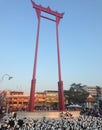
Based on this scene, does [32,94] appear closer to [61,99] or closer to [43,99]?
[61,99]

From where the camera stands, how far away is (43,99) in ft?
237

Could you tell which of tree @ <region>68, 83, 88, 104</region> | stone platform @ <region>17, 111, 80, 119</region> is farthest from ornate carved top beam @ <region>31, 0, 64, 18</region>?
tree @ <region>68, 83, 88, 104</region>

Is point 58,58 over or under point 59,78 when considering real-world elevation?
over

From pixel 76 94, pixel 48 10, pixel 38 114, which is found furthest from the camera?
pixel 76 94

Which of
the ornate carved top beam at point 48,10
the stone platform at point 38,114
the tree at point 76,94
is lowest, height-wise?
the stone platform at point 38,114

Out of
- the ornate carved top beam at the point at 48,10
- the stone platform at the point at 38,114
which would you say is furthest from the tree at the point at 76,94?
the stone platform at the point at 38,114

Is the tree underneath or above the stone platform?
above

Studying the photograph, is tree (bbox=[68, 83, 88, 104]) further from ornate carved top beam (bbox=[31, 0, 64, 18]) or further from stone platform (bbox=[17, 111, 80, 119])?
stone platform (bbox=[17, 111, 80, 119])

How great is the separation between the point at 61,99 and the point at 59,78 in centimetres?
297

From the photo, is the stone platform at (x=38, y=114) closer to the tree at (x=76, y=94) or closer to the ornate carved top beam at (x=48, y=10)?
the ornate carved top beam at (x=48, y=10)

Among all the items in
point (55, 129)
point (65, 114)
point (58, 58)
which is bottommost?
point (55, 129)

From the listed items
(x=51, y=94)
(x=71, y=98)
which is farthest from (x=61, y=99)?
(x=51, y=94)

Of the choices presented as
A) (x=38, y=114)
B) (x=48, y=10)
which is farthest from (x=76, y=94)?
(x=38, y=114)

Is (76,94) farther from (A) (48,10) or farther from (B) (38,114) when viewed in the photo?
(B) (38,114)
